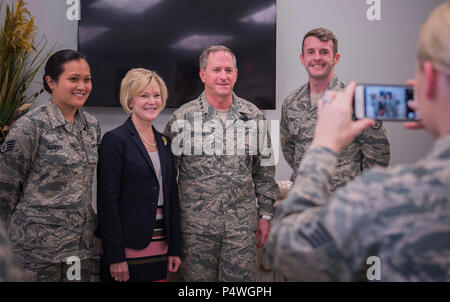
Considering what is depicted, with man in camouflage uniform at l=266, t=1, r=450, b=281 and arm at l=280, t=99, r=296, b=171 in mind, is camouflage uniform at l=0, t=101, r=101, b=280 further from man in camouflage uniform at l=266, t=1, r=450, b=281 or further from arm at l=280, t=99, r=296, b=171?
man in camouflage uniform at l=266, t=1, r=450, b=281

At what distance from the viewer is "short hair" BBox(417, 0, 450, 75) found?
0.59 metres

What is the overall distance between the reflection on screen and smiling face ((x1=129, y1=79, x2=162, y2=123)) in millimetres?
1158

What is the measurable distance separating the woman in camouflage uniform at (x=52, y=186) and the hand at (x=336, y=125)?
128 centimetres

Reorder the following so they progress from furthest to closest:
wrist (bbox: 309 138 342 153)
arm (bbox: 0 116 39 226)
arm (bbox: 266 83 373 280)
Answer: arm (bbox: 0 116 39 226) < wrist (bbox: 309 138 342 153) < arm (bbox: 266 83 373 280)

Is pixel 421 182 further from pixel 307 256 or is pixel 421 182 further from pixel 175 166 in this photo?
pixel 175 166

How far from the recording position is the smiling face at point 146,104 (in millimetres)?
1863

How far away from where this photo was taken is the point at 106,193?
5.62 ft

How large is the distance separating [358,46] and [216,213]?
2095 millimetres

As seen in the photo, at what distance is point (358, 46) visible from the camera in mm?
→ 3184

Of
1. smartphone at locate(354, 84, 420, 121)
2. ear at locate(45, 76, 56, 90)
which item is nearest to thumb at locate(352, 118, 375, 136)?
smartphone at locate(354, 84, 420, 121)

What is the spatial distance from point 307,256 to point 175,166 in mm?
1413

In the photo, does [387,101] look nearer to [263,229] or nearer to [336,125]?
[336,125]

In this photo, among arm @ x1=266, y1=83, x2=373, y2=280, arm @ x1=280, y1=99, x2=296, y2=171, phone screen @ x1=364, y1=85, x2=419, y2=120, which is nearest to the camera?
arm @ x1=266, y1=83, x2=373, y2=280
